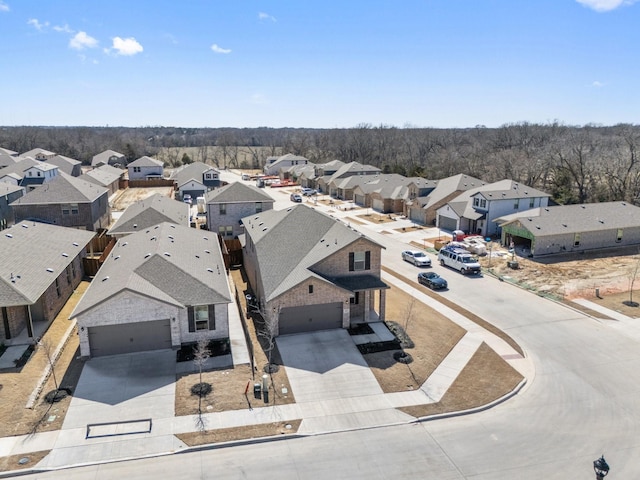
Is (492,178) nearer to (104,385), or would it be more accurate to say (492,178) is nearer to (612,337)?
(612,337)

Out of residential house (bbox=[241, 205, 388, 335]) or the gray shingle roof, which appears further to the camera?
the gray shingle roof

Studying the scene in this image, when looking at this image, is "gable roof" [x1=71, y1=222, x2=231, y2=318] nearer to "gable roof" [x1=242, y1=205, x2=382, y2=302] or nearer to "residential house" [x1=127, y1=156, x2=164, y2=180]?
"gable roof" [x1=242, y1=205, x2=382, y2=302]

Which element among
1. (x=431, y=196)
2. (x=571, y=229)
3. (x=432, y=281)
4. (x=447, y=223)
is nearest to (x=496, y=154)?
(x=431, y=196)

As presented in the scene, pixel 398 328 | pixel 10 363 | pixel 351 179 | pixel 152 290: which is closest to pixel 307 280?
pixel 398 328

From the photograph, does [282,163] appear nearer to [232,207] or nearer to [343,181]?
[343,181]

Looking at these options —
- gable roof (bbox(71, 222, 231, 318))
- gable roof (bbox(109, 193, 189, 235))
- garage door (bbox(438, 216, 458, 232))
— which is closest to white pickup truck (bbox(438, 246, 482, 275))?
→ garage door (bbox(438, 216, 458, 232))
